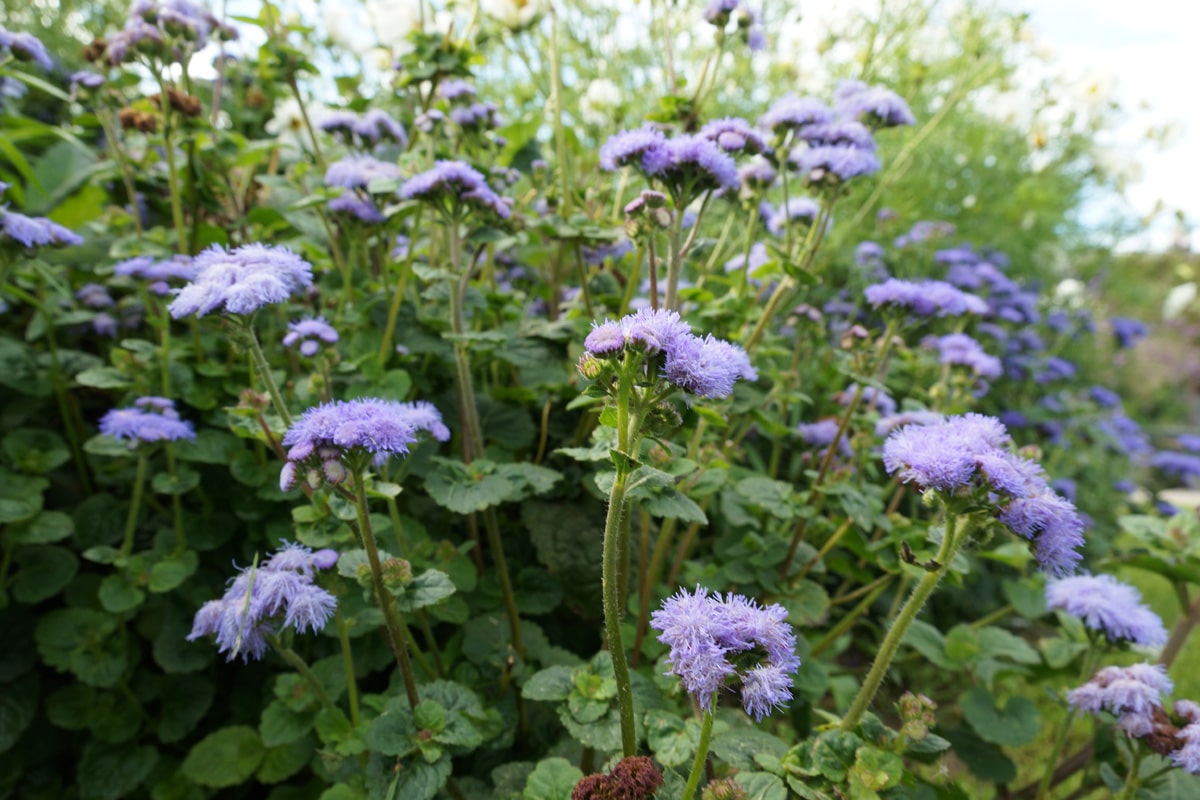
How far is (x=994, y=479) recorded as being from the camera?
1.16 meters

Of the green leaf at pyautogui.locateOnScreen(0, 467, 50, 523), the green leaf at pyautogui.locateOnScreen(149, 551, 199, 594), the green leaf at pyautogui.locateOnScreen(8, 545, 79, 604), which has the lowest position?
the green leaf at pyautogui.locateOnScreen(8, 545, 79, 604)

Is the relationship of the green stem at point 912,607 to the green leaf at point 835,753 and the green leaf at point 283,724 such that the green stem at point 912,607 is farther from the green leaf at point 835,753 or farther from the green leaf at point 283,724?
the green leaf at point 283,724

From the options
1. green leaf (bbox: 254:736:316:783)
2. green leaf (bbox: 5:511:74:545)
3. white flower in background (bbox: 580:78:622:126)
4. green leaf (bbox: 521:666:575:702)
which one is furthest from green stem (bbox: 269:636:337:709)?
white flower in background (bbox: 580:78:622:126)

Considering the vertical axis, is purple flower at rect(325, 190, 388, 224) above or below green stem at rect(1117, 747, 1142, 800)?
above

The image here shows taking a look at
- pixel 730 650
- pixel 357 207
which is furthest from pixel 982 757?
pixel 357 207

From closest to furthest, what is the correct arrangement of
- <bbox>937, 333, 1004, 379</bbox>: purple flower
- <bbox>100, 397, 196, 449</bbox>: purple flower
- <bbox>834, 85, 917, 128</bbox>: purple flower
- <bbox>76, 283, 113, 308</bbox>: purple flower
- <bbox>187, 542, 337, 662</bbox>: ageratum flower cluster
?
<bbox>187, 542, 337, 662</bbox>: ageratum flower cluster < <bbox>100, 397, 196, 449</bbox>: purple flower < <bbox>834, 85, 917, 128</bbox>: purple flower < <bbox>76, 283, 113, 308</bbox>: purple flower < <bbox>937, 333, 1004, 379</bbox>: purple flower

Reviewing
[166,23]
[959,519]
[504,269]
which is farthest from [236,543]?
[959,519]

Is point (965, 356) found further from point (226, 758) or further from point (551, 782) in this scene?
point (226, 758)

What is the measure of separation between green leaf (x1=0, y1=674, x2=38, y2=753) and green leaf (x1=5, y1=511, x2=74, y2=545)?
0.42 m

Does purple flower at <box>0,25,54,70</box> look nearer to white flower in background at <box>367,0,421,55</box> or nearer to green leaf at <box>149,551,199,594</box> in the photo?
white flower in background at <box>367,0,421,55</box>

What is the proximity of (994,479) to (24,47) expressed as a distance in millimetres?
2873

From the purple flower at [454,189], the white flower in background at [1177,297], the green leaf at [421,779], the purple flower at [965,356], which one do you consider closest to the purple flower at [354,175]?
the purple flower at [454,189]

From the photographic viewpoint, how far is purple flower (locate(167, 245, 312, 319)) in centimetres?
139

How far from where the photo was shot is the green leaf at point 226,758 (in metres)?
1.85
